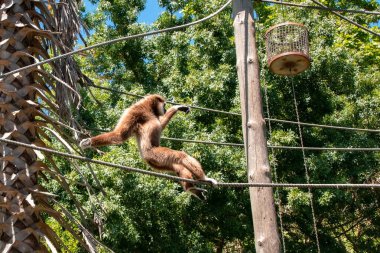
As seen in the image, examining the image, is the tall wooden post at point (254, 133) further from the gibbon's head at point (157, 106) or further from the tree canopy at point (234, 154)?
the tree canopy at point (234, 154)

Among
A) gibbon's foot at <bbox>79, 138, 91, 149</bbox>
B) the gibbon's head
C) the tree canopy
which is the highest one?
the tree canopy

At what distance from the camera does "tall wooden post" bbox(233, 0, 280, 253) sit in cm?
482

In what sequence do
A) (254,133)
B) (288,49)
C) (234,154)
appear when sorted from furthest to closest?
(234,154) → (288,49) → (254,133)

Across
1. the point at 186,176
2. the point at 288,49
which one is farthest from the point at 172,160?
the point at 288,49

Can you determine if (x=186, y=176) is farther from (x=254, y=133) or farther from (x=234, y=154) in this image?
(x=234, y=154)

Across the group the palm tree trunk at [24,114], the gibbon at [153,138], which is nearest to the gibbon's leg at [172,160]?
the gibbon at [153,138]

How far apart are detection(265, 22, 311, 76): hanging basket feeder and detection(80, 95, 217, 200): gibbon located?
212 centimetres

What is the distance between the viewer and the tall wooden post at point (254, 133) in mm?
4816

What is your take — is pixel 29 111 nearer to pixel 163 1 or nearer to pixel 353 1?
pixel 163 1

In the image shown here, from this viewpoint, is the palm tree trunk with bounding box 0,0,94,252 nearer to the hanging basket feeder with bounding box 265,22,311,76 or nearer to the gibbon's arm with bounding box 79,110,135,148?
the gibbon's arm with bounding box 79,110,135,148

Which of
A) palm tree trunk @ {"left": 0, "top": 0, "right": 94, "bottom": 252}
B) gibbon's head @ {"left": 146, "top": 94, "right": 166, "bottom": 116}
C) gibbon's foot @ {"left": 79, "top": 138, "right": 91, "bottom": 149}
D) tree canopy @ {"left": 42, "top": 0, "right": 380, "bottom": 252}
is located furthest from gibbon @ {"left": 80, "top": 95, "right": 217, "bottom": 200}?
tree canopy @ {"left": 42, "top": 0, "right": 380, "bottom": 252}

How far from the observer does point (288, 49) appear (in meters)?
8.55

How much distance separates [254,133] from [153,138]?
1.48 m

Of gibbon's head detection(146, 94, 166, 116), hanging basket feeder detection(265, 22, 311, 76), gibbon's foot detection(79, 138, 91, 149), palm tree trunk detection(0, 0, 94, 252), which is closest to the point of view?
gibbon's foot detection(79, 138, 91, 149)
